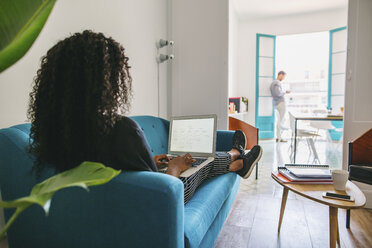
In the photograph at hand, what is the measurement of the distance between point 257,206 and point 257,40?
16.0 ft

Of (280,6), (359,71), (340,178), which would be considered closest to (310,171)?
(340,178)

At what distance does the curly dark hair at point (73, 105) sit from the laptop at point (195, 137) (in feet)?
3.05

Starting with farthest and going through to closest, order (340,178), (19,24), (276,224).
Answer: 1. (276,224)
2. (340,178)
3. (19,24)

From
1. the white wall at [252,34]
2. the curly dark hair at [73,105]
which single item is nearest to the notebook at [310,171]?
the curly dark hair at [73,105]

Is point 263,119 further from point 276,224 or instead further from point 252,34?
point 276,224

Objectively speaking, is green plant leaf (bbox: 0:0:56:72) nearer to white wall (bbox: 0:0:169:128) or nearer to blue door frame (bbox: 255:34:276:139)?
white wall (bbox: 0:0:169:128)

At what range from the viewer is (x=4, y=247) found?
48.8 inches

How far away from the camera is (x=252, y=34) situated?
6.14 metres

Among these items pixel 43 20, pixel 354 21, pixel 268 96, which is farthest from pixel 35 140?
pixel 268 96

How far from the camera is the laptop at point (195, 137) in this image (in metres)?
1.85

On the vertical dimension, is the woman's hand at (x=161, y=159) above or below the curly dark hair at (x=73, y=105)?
below

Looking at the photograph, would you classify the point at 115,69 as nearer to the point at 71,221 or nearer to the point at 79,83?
the point at 79,83

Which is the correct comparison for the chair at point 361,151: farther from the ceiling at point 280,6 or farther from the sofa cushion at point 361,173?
the ceiling at point 280,6

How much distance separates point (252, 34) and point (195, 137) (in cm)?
507
